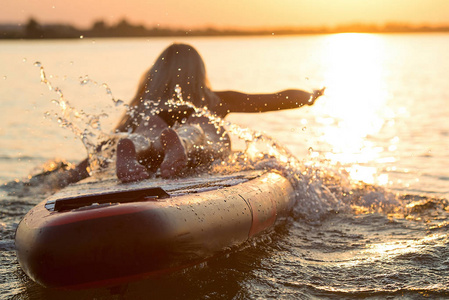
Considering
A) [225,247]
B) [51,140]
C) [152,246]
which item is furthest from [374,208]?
[51,140]

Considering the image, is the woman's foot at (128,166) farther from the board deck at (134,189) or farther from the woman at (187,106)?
the woman at (187,106)

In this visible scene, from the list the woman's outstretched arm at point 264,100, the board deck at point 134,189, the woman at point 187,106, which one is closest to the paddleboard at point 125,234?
the board deck at point 134,189

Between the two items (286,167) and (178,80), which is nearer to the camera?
(286,167)

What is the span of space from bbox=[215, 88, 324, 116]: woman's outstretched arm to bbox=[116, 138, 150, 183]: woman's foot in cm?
185

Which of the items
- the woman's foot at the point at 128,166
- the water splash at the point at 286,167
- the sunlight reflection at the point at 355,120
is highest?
the woman's foot at the point at 128,166

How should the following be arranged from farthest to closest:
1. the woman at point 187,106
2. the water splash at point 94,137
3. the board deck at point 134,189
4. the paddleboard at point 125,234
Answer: the water splash at point 94,137, the woman at point 187,106, the board deck at point 134,189, the paddleboard at point 125,234

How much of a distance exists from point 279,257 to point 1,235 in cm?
228

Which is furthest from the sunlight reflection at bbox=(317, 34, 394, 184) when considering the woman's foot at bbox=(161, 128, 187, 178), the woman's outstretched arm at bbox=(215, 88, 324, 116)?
the woman's foot at bbox=(161, 128, 187, 178)

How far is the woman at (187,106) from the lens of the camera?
5.36 meters

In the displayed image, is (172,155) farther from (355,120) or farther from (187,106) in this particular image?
(355,120)

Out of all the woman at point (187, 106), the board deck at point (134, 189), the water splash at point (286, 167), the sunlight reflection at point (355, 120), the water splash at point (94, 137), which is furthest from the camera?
the sunlight reflection at point (355, 120)

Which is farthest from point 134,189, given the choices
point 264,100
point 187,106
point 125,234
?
point 264,100

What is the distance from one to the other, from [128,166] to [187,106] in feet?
4.98

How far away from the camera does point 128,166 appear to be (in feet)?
15.3
